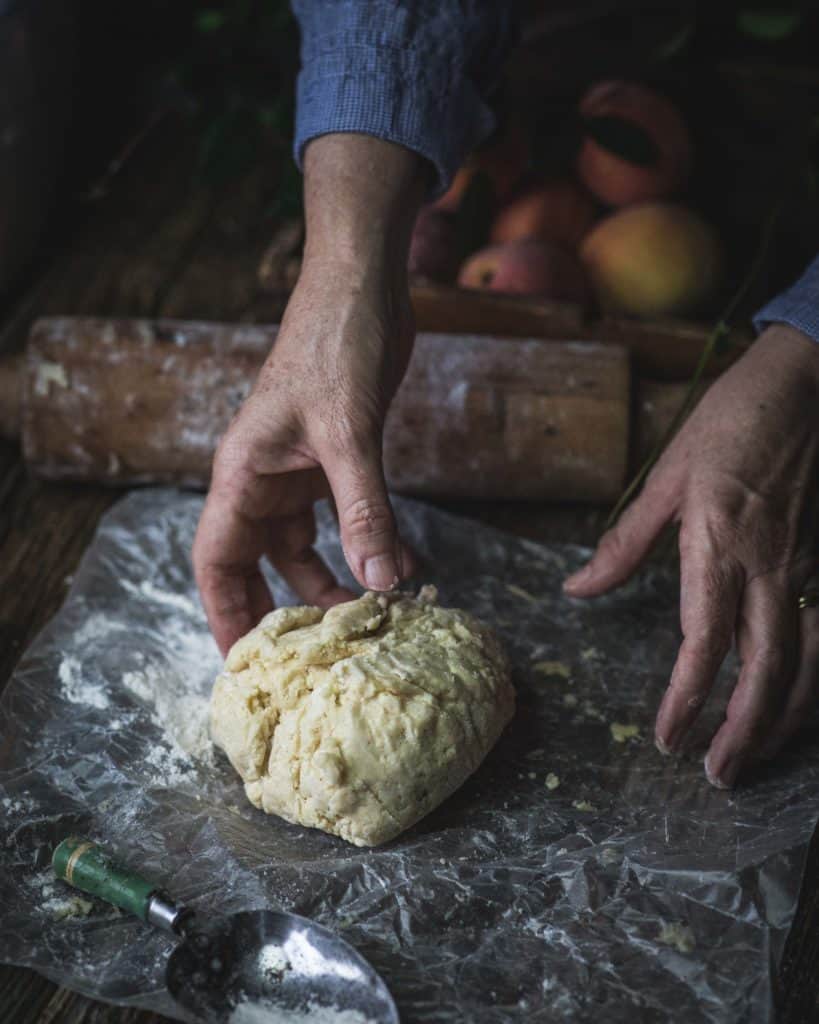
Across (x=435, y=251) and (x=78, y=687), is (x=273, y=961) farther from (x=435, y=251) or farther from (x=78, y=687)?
(x=435, y=251)

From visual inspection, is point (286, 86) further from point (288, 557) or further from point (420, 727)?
point (420, 727)

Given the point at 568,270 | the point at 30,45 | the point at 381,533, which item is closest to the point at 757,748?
the point at 381,533

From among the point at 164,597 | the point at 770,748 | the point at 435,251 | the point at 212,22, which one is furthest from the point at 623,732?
the point at 212,22

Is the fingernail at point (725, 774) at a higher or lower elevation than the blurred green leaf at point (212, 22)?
lower

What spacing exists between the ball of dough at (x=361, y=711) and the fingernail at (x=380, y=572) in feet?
0.46

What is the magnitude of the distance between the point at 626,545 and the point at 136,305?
1.54m

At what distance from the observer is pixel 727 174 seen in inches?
107

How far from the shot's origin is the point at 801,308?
1611 mm

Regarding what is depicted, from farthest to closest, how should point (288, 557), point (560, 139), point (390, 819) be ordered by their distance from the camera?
point (560, 139) < point (288, 557) < point (390, 819)

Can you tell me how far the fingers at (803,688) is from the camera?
1.54m

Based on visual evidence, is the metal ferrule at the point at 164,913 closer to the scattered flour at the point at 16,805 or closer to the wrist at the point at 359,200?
the scattered flour at the point at 16,805

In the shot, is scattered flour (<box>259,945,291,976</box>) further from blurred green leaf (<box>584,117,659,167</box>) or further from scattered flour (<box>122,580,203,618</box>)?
blurred green leaf (<box>584,117,659,167</box>)

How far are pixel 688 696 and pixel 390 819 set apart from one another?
0.45 metres

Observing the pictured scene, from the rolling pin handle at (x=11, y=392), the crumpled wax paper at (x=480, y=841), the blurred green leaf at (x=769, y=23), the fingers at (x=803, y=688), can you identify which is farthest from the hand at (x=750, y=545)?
the blurred green leaf at (x=769, y=23)
